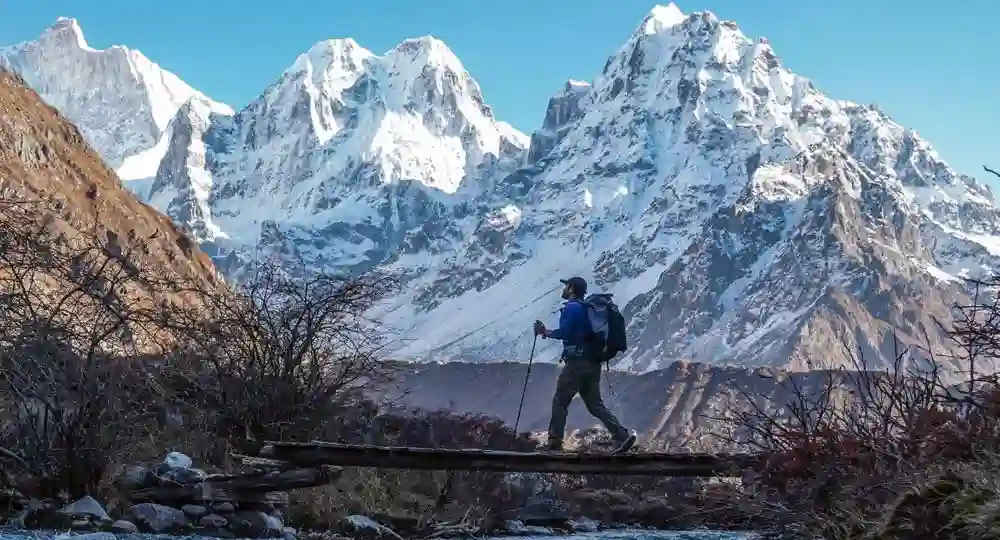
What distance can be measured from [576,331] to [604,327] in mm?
339

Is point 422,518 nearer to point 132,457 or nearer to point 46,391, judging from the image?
point 132,457

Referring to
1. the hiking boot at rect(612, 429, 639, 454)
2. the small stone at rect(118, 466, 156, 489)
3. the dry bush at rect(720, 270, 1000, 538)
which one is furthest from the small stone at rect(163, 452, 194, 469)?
the dry bush at rect(720, 270, 1000, 538)

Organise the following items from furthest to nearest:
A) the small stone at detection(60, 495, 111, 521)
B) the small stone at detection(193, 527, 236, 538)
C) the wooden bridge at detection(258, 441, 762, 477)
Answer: the wooden bridge at detection(258, 441, 762, 477) < the small stone at detection(193, 527, 236, 538) < the small stone at detection(60, 495, 111, 521)

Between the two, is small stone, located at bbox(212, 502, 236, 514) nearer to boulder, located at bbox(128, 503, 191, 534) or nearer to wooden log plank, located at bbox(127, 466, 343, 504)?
wooden log plank, located at bbox(127, 466, 343, 504)

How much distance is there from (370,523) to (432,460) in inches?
36.1

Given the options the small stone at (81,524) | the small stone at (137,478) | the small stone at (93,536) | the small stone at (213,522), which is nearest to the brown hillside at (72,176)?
the small stone at (137,478)

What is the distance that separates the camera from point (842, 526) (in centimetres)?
816

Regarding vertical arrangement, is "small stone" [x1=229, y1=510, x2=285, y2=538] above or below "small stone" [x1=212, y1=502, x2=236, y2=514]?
below

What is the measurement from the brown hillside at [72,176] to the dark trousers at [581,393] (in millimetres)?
41552

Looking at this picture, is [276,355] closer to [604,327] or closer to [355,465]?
[355,465]

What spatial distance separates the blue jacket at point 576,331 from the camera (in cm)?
1385

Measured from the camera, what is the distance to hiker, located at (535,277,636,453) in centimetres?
1387

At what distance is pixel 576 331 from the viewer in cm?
1387

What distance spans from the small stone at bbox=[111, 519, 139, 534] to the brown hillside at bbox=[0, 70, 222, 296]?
145 ft
